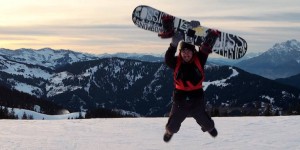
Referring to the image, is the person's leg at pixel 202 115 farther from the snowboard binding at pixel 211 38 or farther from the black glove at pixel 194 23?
the black glove at pixel 194 23

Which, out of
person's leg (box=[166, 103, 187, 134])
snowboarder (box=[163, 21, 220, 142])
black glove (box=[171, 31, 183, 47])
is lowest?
person's leg (box=[166, 103, 187, 134])

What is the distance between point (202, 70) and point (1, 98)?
17743 cm

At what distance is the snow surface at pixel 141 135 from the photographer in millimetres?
17594

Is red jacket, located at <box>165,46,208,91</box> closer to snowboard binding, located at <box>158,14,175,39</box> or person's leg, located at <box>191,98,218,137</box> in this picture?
snowboard binding, located at <box>158,14,175,39</box>

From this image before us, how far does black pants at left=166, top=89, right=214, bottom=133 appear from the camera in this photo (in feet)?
33.6

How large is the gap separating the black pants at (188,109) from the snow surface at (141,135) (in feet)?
21.9

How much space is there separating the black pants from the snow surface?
6.66 meters

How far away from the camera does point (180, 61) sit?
9969mm

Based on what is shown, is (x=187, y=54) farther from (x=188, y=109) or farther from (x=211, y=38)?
(x=188, y=109)

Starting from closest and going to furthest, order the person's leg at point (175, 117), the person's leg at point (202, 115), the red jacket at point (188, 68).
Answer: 1. the red jacket at point (188, 68)
2. the person's leg at point (202, 115)
3. the person's leg at point (175, 117)

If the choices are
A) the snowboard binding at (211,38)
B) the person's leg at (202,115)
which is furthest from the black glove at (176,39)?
the person's leg at (202,115)

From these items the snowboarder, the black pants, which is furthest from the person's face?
the black pants

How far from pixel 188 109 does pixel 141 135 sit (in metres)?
10.5

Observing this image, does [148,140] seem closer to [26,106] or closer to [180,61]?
[180,61]
